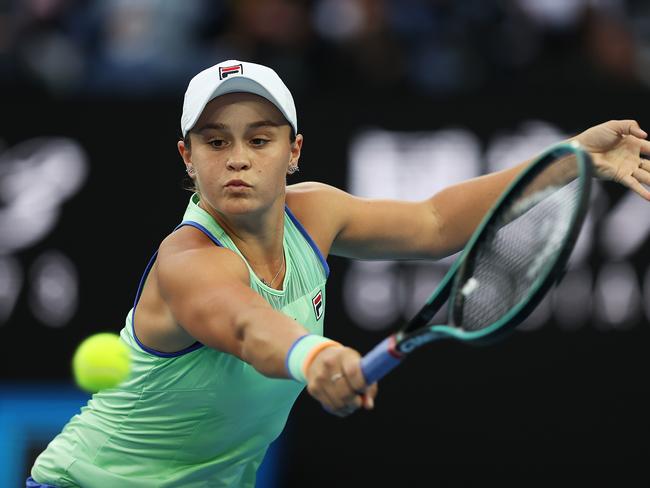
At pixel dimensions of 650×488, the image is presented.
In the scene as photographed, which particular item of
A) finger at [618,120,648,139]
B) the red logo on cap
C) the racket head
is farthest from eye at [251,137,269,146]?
finger at [618,120,648,139]

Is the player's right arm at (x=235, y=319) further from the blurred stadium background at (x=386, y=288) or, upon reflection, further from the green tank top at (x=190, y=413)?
the blurred stadium background at (x=386, y=288)

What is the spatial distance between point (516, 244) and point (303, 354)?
88 centimetres

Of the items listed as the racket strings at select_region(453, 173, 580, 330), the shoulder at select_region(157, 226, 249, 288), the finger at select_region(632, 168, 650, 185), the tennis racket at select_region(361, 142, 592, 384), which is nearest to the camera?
the tennis racket at select_region(361, 142, 592, 384)

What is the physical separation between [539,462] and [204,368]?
3851mm

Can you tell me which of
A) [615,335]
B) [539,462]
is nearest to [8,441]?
[539,462]

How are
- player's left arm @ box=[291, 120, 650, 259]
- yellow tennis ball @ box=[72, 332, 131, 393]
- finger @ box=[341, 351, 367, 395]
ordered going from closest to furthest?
1. finger @ box=[341, 351, 367, 395]
2. yellow tennis ball @ box=[72, 332, 131, 393]
3. player's left arm @ box=[291, 120, 650, 259]

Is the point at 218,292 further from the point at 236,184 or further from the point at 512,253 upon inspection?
the point at 512,253

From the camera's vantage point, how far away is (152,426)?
13.6ft

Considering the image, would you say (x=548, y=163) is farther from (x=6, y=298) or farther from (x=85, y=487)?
(x=6, y=298)

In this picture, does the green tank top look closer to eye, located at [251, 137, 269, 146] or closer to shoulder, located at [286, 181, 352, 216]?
shoulder, located at [286, 181, 352, 216]

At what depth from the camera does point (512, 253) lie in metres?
3.70

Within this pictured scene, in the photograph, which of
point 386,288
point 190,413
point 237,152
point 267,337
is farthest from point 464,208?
point 386,288

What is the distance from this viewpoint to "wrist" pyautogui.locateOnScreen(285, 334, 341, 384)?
125 inches

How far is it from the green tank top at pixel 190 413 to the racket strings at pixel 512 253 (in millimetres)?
727
